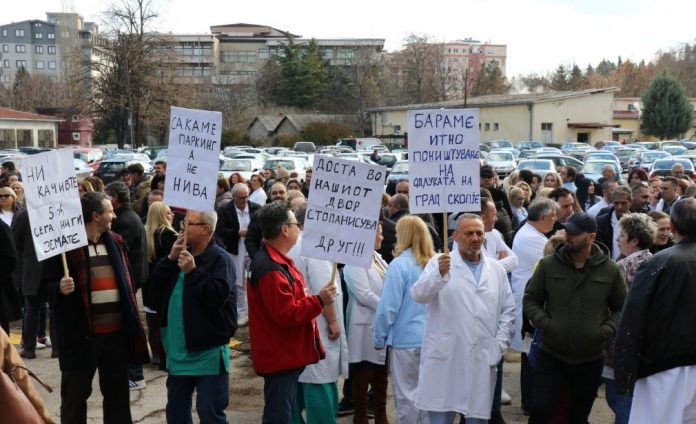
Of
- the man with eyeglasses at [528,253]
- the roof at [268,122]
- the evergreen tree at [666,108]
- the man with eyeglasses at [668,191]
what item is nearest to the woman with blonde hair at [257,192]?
the man with eyeglasses at [668,191]

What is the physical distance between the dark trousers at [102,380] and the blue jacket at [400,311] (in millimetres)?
→ 1912

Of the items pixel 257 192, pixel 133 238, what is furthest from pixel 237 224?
pixel 133 238

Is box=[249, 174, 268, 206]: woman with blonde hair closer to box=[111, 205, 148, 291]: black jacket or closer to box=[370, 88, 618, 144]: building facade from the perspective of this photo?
box=[111, 205, 148, 291]: black jacket

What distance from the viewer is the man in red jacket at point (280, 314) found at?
17.8 feet

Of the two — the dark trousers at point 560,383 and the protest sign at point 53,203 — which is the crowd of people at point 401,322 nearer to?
the dark trousers at point 560,383

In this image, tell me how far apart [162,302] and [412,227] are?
1969 millimetres

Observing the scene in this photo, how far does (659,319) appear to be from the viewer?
4.95m

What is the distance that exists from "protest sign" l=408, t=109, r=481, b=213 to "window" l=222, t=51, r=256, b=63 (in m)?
127

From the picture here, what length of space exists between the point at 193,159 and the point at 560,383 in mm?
3018

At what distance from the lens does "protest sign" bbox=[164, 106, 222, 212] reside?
5.75 m

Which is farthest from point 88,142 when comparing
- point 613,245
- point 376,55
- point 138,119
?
point 613,245

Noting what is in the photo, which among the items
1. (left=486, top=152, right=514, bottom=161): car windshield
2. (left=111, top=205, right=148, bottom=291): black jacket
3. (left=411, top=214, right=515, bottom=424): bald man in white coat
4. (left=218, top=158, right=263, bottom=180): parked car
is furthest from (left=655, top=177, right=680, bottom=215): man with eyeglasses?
(left=486, top=152, right=514, bottom=161): car windshield

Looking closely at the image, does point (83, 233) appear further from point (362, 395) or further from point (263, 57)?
point (263, 57)

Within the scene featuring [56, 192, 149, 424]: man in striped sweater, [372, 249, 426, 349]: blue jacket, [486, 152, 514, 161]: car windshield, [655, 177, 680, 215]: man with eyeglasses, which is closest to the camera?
[56, 192, 149, 424]: man in striped sweater
